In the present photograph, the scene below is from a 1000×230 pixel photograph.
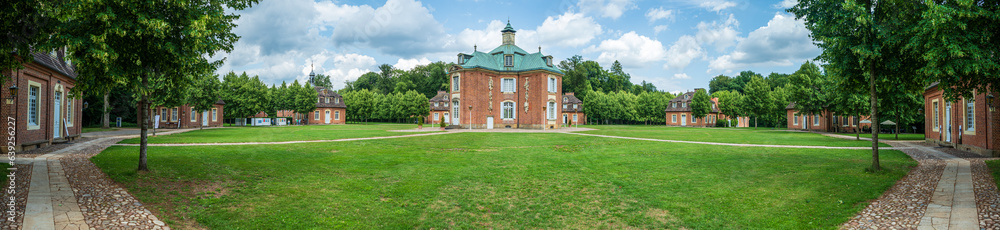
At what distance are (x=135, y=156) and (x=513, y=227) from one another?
11923 mm

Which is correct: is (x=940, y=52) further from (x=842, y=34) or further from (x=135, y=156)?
(x=135, y=156)

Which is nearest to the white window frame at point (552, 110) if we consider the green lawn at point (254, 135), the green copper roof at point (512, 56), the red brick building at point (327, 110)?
the green copper roof at point (512, 56)

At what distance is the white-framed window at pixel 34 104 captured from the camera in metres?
16.3

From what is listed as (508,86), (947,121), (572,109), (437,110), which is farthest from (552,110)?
(437,110)

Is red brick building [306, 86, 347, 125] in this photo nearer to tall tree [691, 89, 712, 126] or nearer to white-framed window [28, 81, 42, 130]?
white-framed window [28, 81, 42, 130]

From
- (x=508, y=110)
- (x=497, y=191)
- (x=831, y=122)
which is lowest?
(x=497, y=191)

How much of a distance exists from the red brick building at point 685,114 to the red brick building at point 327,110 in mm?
51390

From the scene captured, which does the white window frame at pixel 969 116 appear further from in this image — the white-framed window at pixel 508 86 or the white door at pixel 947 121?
the white-framed window at pixel 508 86

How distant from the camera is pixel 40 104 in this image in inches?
675

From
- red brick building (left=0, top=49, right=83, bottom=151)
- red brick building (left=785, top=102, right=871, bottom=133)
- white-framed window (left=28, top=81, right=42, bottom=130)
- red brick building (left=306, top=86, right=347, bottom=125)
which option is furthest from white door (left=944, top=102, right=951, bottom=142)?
red brick building (left=306, top=86, right=347, bottom=125)

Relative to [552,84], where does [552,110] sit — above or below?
below

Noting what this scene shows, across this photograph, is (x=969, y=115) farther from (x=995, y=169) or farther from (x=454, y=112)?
(x=454, y=112)

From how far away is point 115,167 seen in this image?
10.1 metres

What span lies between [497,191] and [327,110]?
211 ft
